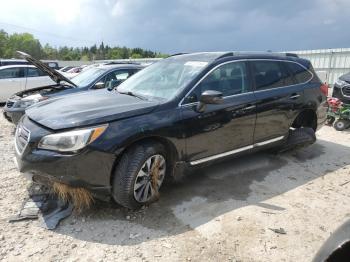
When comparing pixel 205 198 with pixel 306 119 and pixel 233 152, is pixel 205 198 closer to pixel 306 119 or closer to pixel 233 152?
pixel 233 152

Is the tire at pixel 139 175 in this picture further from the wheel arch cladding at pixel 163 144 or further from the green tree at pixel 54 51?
the green tree at pixel 54 51

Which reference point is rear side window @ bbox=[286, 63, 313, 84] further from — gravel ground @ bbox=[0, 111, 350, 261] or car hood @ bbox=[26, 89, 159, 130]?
car hood @ bbox=[26, 89, 159, 130]

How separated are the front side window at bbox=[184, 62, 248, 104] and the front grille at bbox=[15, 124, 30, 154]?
1.80 metres

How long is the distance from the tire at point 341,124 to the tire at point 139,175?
5893 mm

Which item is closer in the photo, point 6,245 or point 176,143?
point 6,245

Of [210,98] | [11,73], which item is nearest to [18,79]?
[11,73]

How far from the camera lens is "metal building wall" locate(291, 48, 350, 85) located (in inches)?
615

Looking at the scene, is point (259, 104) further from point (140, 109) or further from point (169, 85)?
point (140, 109)

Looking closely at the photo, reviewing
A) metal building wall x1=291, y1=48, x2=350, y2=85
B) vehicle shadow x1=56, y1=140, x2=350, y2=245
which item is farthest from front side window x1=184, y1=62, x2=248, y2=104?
metal building wall x1=291, y1=48, x2=350, y2=85

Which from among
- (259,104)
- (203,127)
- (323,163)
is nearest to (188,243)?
(203,127)

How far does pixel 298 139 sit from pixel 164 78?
8.42 feet

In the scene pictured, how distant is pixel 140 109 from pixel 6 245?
1.86 meters

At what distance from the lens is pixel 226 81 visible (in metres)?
4.39

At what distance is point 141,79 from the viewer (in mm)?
4695
